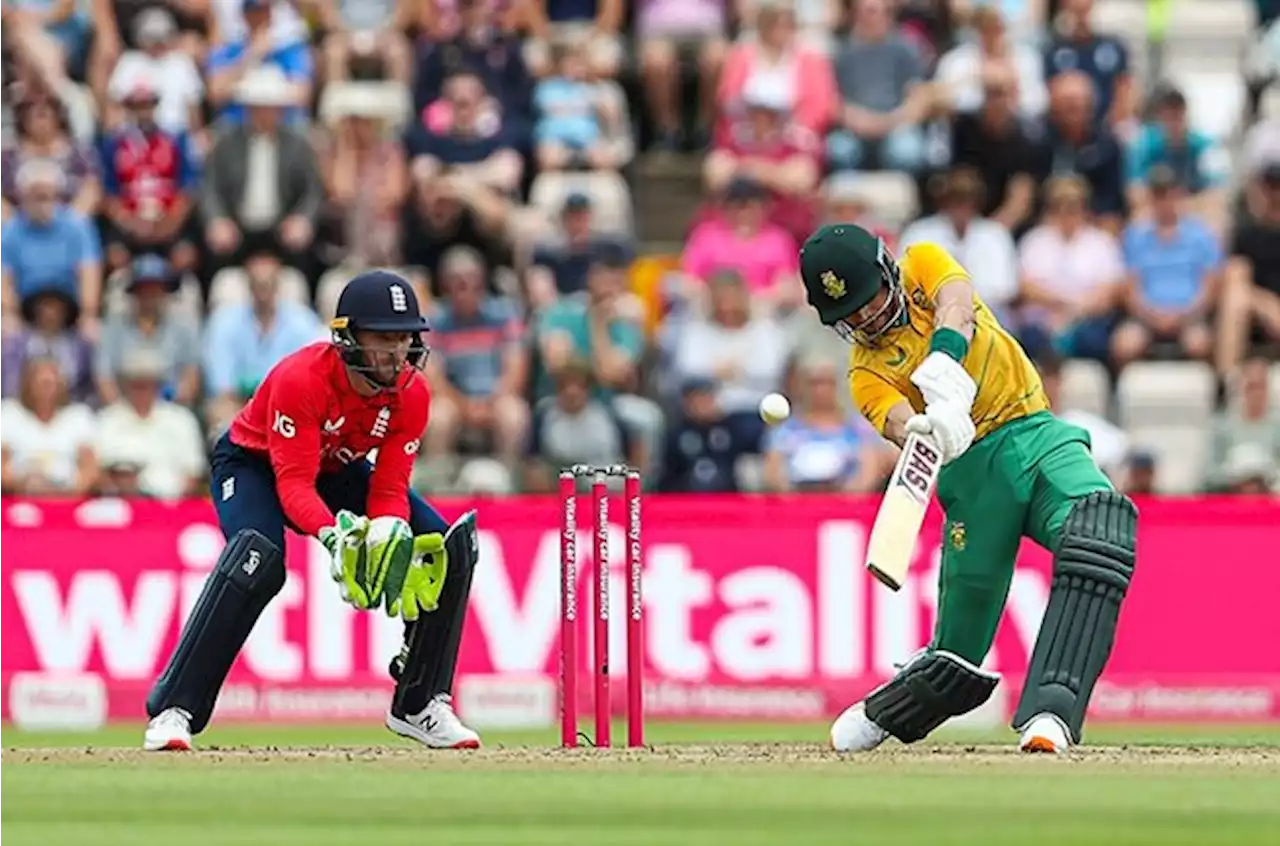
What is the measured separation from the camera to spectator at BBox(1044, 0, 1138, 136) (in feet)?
62.5

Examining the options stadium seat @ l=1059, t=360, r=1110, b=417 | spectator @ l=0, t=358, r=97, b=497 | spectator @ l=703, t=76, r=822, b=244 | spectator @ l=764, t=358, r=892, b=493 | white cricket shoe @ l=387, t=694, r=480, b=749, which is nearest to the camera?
white cricket shoe @ l=387, t=694, r=480, b=749

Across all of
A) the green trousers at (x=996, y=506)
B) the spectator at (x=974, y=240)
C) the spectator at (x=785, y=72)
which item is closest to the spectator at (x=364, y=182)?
the spectator at (x=785, y=72)

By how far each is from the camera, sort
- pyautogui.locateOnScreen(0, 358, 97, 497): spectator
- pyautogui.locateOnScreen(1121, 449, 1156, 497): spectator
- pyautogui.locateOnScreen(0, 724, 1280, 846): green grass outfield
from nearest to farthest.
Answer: pyautogui.locateOnScreen(0, 724, 1280, 846): green grass outfield, pyautogui.locateOnScreen(1121, 449, 1156, 497): spectator, pyautogui.locateOnScreen(0, 358, 97, 497): spectator

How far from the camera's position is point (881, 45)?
19.1 metres

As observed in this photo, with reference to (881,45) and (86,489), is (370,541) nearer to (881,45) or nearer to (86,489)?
(86,489)

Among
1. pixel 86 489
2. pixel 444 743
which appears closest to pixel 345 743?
pixel 444 743

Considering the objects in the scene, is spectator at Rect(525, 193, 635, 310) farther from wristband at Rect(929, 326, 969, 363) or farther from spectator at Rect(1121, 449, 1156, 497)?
wristband at Rect(929, 326, 969, 363)

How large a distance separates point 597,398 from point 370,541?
685cm

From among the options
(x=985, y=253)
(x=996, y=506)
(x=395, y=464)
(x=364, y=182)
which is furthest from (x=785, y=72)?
(x=996, y=506)

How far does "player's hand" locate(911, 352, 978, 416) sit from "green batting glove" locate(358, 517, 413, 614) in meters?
1.85

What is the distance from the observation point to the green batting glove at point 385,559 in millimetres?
10430

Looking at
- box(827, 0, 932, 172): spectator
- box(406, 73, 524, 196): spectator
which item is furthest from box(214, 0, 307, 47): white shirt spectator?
box(827, 0, 932, 172): spectator

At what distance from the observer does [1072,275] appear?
59.4 ft

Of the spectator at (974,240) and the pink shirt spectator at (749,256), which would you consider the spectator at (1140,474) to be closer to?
the spectator at (974,240)
